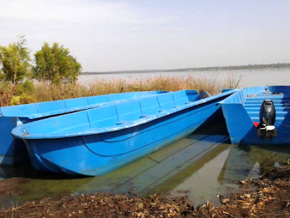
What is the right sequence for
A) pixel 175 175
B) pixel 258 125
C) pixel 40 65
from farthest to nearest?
pixel 40 65 → pixel 258 125 → pixel 175 175

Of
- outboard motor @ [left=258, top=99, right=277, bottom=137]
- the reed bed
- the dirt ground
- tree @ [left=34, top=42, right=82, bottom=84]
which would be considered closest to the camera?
the dirt ground

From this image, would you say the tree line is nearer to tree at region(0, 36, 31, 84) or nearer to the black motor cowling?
tree at region(0, 36, 31, 84)

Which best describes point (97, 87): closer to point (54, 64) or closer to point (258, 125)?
point (54, 64)

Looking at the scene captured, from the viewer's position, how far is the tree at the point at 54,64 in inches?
438

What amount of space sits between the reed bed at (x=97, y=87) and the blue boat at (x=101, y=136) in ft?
11.2

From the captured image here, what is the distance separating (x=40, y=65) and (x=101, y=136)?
7.66m

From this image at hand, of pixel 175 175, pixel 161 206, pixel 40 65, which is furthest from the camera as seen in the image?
pixel 40 65

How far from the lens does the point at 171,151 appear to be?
5.90 m

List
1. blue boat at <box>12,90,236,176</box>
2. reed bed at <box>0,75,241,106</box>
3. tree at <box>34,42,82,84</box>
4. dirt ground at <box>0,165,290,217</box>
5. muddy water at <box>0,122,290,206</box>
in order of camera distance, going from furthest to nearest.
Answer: tree at <box>34,42,82,84</box> < reed bed at <box>0,75,241,106</box> < blue boat at <box>12,90,236,176</box> < muddy water at <box>0,122,290,206</box> < dirt ground at <box>0,165,290,217</box>

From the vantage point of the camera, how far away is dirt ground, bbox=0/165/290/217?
3.11 m

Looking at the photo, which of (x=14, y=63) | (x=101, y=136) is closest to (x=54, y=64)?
(x=14, y=63)

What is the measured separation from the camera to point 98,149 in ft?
14.5

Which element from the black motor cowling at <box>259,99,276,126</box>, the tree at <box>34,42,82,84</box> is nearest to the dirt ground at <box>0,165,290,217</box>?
the black motor cowling at <box>259,99,276,126</box>

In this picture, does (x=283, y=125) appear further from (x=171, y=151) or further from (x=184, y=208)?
(x=184, y=208)
